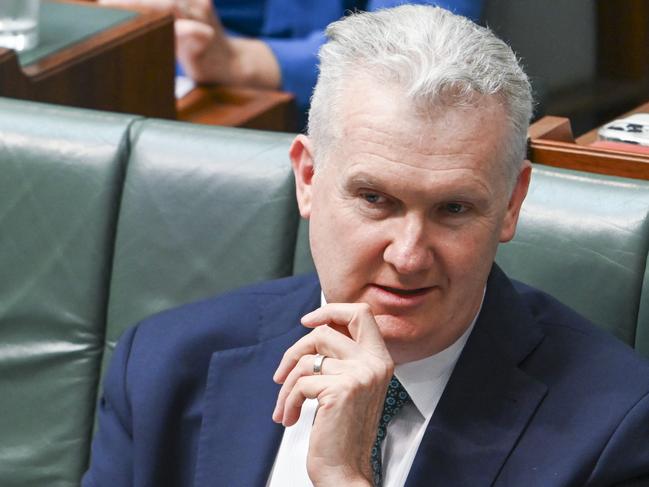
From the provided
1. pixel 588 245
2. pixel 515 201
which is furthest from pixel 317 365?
pixel 588 245

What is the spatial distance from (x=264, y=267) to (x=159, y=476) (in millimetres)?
328

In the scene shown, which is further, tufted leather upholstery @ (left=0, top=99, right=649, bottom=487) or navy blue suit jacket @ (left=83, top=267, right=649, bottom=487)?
tufted leather upholstery @ (left=0, top=99, right=649, bottom=487)

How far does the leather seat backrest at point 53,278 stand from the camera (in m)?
1.76

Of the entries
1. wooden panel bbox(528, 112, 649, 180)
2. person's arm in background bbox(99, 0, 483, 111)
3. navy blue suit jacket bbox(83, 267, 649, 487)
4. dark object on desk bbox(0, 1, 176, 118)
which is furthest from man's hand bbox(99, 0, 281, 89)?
navy blue suit jacket bbox(83, 267, 649, 487)

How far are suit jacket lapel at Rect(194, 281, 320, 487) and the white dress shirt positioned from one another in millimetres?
33

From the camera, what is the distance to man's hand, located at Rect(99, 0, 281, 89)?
279 cm

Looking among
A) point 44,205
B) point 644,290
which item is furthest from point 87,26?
point 644,290

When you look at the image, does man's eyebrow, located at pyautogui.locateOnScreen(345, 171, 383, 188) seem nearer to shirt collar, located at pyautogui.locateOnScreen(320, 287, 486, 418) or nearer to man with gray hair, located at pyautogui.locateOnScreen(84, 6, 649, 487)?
man with gray hair, located at pyautogui.locateOnScreen(84, 6, 649, 487)

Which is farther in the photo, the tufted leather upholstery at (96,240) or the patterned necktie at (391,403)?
the tufted leather upholstery at (96,240)

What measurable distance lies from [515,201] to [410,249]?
15cm

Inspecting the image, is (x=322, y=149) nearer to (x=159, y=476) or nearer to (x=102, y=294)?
(x=159, y=476)

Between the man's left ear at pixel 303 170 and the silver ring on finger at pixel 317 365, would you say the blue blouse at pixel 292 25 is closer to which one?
the man's left ear at pixel 303 170

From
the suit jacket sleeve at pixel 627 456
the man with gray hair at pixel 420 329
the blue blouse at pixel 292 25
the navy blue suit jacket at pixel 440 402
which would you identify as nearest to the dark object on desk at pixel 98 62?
the blue blouse at pixel 292 25

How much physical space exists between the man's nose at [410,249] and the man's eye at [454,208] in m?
0.03
